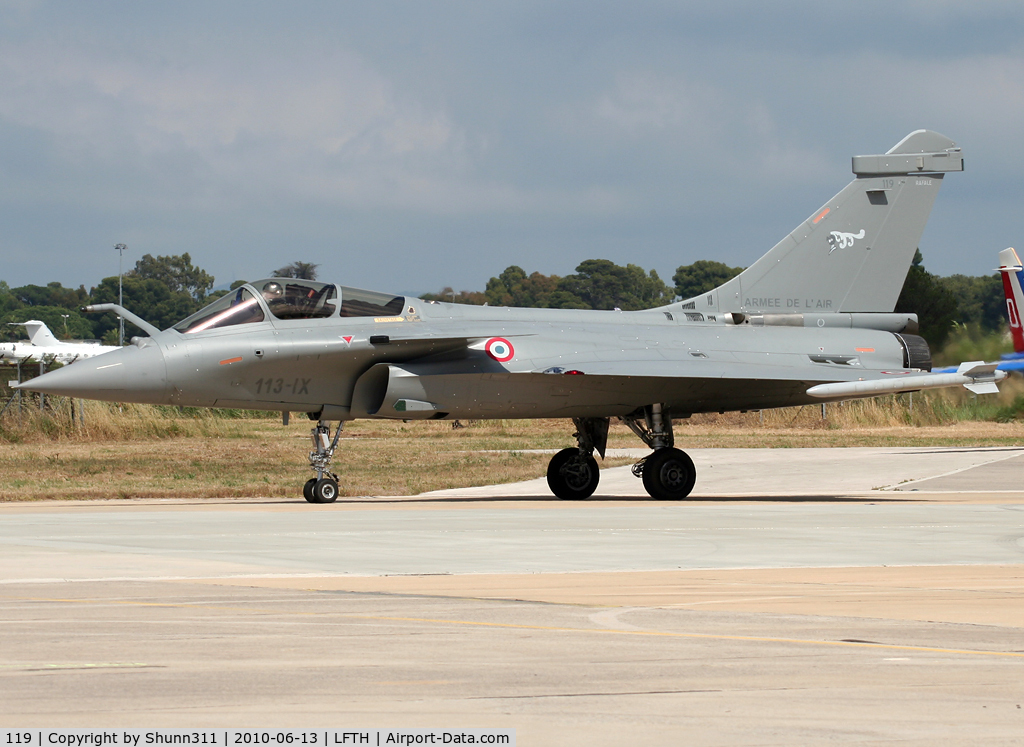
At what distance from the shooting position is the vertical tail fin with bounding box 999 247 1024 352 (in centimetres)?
3528

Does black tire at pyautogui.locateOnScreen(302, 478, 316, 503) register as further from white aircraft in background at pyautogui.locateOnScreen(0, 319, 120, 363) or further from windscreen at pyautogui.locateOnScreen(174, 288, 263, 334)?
white aircraft in background at pyautogui.locateOnScreen(0, 319, 120, 363)

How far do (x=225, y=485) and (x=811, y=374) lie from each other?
9124 mm

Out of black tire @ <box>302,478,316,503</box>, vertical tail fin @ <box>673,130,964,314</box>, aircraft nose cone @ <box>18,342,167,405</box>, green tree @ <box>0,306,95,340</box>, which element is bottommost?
black tire @ <box>302,478,316,503</box>

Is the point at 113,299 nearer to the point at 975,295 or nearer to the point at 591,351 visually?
the point at 975,295

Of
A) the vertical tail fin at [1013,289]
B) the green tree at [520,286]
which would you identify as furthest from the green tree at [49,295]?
the vertical tail fin at [1013,289]

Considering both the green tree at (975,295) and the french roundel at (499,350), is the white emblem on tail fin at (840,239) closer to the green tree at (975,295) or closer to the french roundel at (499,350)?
the french roundel at (499,350)

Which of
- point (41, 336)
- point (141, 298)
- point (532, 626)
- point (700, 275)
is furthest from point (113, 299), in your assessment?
point (532, 626)

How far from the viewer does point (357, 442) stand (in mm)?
32719

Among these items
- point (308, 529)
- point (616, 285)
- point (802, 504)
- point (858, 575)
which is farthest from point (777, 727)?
point (616, 285)

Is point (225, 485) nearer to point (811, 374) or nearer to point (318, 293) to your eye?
point (318, 293)

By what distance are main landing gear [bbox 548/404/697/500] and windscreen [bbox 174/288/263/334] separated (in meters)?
4.97

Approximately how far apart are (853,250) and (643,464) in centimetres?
502

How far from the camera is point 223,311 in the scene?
53.6 feet

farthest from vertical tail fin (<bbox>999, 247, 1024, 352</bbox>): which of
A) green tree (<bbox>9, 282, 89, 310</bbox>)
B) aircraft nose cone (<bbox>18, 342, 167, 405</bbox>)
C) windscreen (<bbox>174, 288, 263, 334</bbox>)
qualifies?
green tree (<bbox>9, 282, 89, 310</bbox>)
